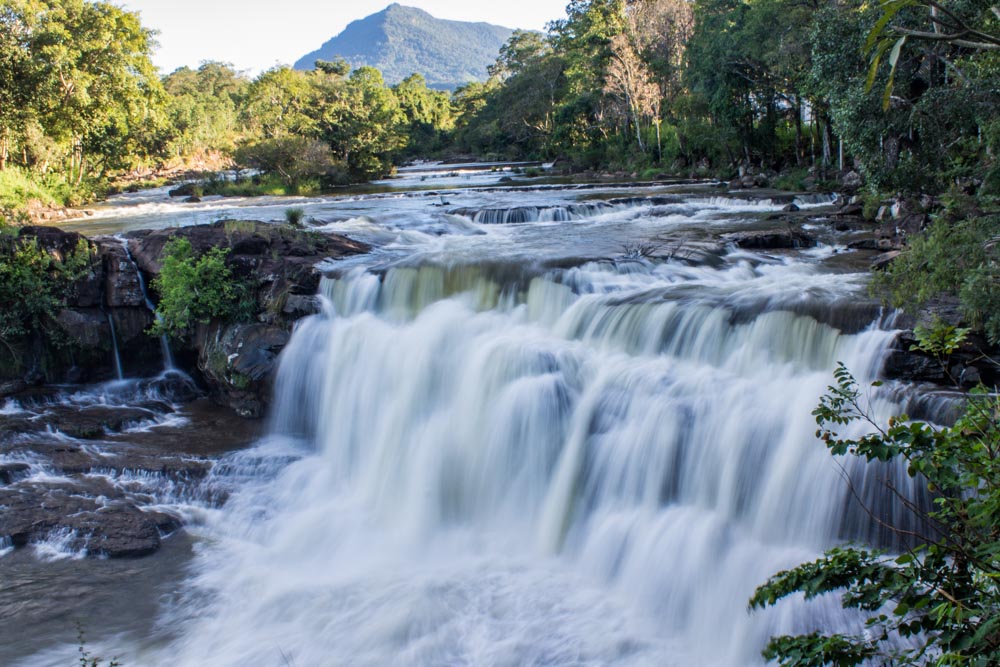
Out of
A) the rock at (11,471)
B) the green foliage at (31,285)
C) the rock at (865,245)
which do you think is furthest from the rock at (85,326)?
the rock at (865,245)

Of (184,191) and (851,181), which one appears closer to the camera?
(851,181)

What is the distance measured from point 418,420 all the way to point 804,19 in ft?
71.9

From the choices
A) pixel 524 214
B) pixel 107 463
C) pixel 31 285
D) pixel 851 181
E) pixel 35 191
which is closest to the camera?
pixel 107 463

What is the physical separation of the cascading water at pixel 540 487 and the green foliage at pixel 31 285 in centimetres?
475

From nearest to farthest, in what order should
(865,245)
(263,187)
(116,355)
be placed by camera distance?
(116,355), (865,245), (263,187)

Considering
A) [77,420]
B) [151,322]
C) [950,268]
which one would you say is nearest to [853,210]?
[950,268]

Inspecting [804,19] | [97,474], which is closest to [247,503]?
[97,474]

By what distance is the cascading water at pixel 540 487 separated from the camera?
6.50 m

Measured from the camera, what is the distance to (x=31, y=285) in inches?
500

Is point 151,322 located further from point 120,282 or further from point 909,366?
point 909,366

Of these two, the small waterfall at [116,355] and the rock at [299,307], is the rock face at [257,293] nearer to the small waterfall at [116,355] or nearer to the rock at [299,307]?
the rock at [299,307]

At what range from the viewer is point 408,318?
12.0 metres

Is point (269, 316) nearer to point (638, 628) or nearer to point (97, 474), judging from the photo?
point (97, 474)

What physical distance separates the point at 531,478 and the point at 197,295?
7.20m
